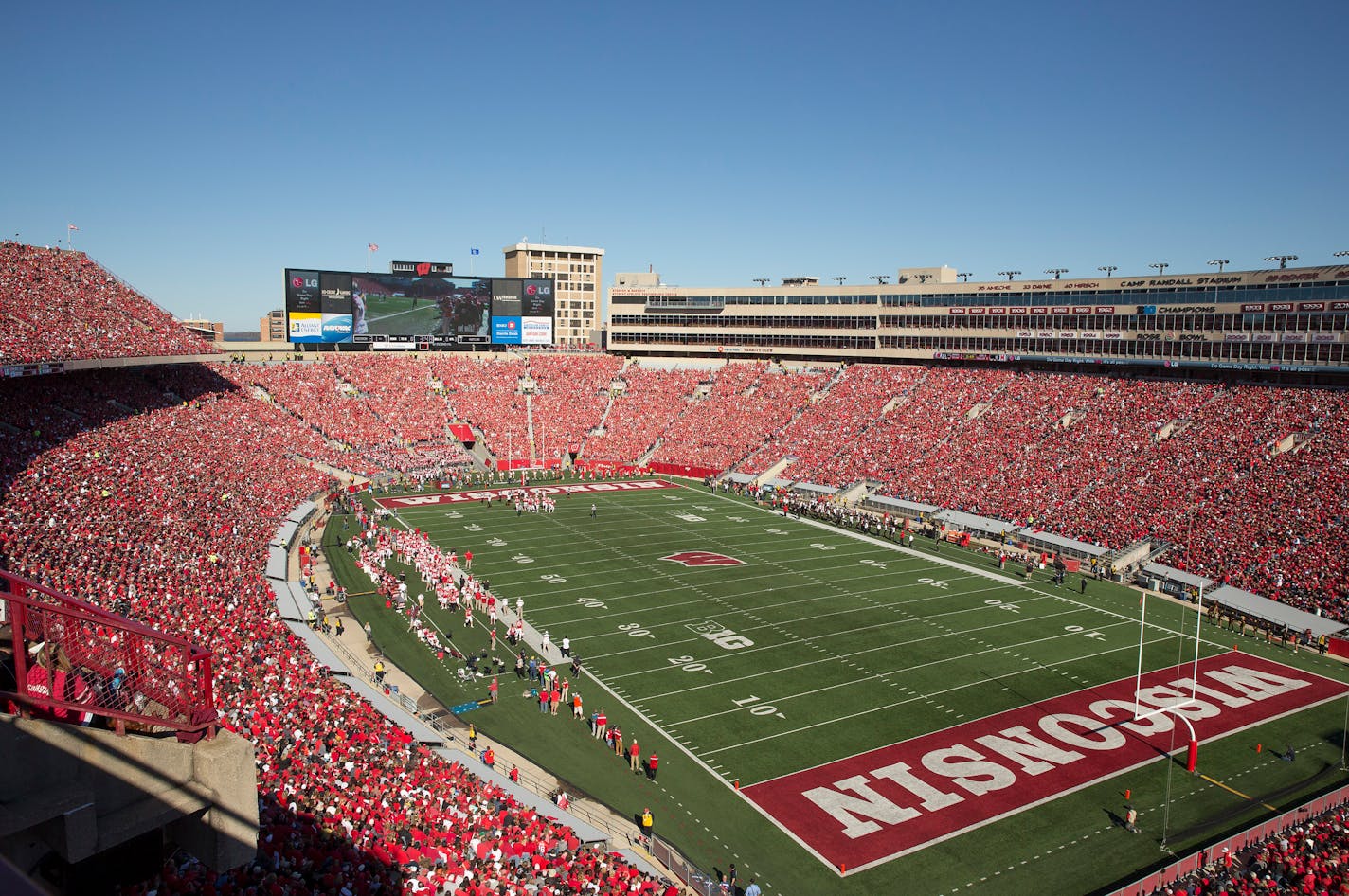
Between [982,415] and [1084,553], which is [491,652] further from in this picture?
[982,415]

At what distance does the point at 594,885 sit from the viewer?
40.9 ft

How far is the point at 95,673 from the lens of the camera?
7.22 meters

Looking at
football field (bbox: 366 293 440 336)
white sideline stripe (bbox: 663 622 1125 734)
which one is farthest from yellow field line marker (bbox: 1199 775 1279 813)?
football field (bbox: 366 293 440 336)

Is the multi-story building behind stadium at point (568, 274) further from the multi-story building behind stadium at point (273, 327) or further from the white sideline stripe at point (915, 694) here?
the white sideline stripe at point (915, 694)

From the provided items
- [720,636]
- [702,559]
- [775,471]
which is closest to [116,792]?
[720,636]

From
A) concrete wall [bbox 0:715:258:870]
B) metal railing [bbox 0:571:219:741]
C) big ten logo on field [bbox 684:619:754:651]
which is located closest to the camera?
concrete wall [bbox 0:715:258:870]

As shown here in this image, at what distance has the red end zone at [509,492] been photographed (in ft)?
151

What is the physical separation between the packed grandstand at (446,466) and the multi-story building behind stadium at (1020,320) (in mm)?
1575

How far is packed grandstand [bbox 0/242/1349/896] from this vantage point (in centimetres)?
1327

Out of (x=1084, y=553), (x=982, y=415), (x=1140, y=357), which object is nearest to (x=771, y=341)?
(x=982, y=415)

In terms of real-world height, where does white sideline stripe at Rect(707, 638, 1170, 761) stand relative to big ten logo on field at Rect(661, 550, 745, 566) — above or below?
below

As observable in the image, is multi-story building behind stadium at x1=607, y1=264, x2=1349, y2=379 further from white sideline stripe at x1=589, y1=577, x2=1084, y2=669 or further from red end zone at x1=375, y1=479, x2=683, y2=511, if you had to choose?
white sideline stripe at x1=589, y1=577, x2=1084, y2=669

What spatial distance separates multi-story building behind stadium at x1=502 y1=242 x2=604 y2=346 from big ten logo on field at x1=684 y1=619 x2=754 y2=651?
83906mm

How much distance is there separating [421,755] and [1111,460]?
117 feet
